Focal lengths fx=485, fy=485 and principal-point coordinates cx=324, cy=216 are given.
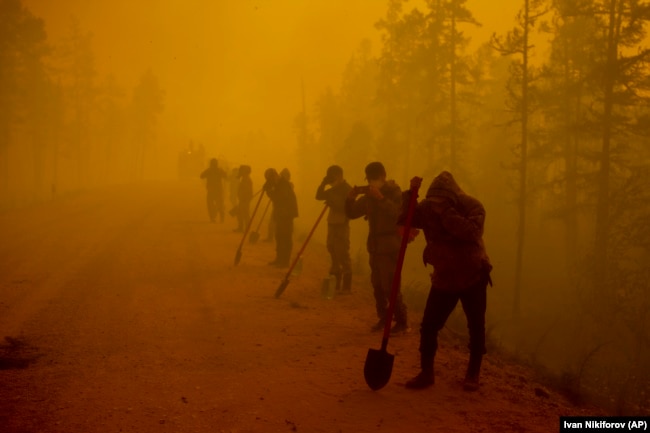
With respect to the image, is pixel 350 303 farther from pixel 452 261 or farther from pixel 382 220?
pixel 452 261

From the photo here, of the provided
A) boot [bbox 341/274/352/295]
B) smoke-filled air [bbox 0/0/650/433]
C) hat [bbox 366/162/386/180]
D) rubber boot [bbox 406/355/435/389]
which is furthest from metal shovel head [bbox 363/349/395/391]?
boot [bbox 341/274/352/295]

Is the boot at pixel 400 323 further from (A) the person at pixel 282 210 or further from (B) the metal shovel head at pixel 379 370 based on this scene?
(A) the person at pixel 282 210

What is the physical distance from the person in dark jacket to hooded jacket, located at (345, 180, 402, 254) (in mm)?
2558

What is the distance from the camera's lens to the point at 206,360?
21.8ft

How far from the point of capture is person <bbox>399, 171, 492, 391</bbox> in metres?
5.39

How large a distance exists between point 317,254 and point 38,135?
152 ft

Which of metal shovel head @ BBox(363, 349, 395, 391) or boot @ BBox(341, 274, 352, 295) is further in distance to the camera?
boot @ BBox(341, 274, 352, 295)

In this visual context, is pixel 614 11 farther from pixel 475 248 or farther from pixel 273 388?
pixel 273 388

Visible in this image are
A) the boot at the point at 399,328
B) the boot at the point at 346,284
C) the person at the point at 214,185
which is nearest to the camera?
the boot at the point at 399,328

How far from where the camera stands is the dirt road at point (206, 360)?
4.92 metres

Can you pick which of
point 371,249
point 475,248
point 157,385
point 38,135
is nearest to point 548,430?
point 475,248

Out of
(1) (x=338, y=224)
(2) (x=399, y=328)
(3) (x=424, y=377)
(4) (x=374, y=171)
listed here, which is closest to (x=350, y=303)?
(1) (x=338, y=224)

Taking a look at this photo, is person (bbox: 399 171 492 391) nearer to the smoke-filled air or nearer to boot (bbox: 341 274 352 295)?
the smoke-filled air

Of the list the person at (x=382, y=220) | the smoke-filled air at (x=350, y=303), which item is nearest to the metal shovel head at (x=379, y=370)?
the smoke-filled air at (x=350, y=303)
